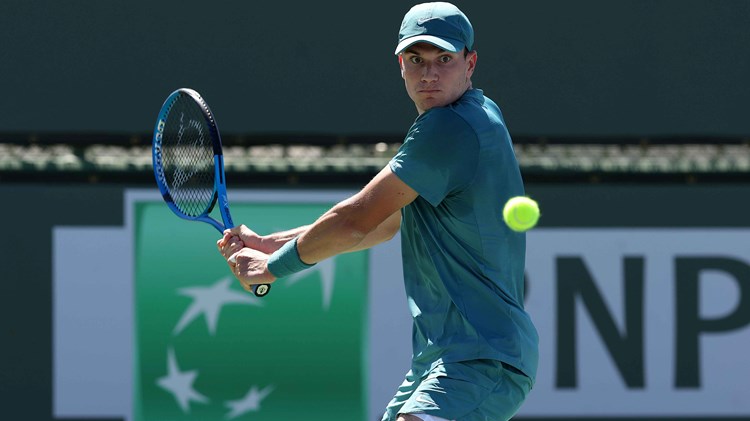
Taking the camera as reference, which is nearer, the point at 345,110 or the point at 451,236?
the point at 451,236

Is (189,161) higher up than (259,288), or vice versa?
(189,161)

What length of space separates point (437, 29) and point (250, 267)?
0.90 m

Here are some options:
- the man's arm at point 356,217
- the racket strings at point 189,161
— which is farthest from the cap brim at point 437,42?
the racket strings at point 189,161

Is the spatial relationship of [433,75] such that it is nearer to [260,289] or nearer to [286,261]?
[286,261]

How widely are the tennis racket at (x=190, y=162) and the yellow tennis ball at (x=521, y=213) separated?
2.93ft

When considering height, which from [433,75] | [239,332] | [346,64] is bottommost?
[239,332]

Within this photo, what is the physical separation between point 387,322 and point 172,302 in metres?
1.02

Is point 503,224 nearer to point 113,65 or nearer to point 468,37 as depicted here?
point 468,37

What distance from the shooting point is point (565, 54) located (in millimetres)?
6492

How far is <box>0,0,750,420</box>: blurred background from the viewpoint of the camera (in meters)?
6.35

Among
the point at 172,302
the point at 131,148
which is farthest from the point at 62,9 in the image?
the point at 172,302

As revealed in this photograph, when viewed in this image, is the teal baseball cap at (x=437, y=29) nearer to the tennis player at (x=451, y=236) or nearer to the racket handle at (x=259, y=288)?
the tennis player at (x=451, y=236)

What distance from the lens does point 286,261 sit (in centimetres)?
374

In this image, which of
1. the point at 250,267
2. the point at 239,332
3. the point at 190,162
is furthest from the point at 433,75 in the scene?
the point at 239,332
